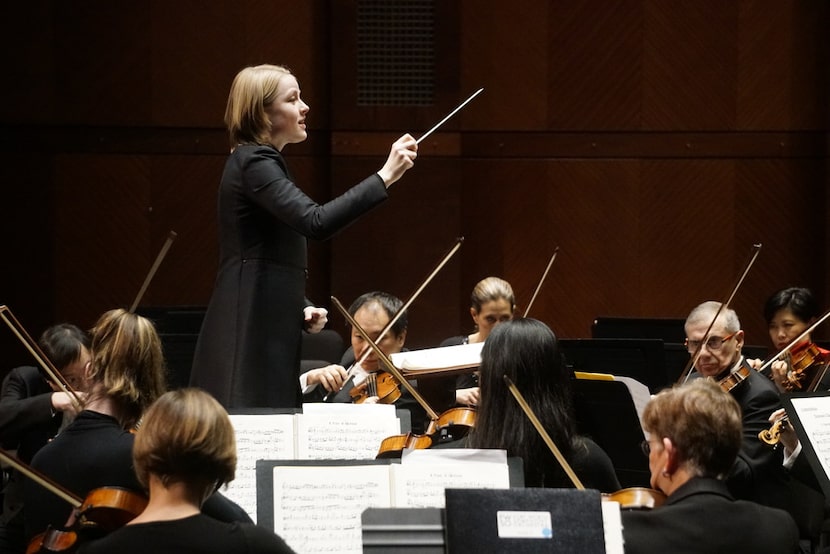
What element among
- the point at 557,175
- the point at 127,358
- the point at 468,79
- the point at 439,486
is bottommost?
the point at 439,486

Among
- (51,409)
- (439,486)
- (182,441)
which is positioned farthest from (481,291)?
(182,441)

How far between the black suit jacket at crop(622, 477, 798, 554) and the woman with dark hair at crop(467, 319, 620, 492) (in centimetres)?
48

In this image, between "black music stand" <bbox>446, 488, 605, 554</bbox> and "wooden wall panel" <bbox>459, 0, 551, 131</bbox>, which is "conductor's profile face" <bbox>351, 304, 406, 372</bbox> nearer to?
"wooden wall panel" <bbox>459, 0, 551, 131</bbox>

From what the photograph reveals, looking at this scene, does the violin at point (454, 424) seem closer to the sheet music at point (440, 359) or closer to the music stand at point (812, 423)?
the sheet music at point (440, 359)

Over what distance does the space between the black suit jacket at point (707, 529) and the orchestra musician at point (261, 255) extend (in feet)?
3.96

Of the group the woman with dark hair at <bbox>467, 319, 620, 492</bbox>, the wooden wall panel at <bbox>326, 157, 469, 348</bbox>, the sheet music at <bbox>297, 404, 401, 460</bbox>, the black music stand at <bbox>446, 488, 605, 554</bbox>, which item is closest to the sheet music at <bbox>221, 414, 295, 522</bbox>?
the sheet music at <bbox>297, 404, 401, 460</bbox>

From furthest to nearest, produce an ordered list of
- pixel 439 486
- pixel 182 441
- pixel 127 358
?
pixel 127 358
pixel 439 486
pixel 182 441

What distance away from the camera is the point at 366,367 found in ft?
16.0

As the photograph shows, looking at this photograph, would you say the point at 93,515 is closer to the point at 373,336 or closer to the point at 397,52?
the point at 373,336

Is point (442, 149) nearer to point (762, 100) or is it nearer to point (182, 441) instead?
point (762, 100)

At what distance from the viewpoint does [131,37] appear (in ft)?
23.3

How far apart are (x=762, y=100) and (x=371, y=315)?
11.1ft

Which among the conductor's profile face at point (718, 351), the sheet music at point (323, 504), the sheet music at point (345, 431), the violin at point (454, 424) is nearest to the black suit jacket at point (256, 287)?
the sheet music at point (345, 431)

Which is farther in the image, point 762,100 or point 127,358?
point 762,100
